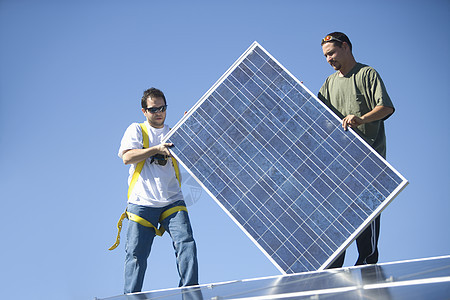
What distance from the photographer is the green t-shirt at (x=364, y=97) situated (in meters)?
6.18

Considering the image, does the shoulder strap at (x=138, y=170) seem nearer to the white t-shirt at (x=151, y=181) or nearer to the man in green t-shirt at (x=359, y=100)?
the white t-shirt at (x=151, y=181)

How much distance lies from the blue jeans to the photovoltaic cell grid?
1.90 feet

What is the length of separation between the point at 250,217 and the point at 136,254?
141 centimetres

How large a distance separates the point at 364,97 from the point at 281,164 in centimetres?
135

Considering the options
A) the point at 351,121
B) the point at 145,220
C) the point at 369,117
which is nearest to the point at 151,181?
the point at 145,220

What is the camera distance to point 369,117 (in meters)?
5.96

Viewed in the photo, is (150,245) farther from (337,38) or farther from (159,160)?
(337,38)

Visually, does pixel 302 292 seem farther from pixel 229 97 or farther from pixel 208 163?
pixel 229 97

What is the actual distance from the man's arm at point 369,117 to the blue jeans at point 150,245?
7.08 ft

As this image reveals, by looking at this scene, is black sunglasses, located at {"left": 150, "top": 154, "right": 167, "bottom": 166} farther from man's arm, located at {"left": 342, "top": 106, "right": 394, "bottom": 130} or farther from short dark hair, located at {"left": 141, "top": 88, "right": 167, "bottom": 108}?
man's arm, located at {"left": 342, "top": 106, "right": 394, "bottom": 130}

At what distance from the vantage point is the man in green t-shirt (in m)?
6.03

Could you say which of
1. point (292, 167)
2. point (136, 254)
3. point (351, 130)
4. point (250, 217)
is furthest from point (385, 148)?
point (136, 254)

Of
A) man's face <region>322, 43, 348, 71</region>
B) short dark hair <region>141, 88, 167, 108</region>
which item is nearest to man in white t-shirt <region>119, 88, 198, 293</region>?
short dark hair <region>141, 88, 167, 108</region>

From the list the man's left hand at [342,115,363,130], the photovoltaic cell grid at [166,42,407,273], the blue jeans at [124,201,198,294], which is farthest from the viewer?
the blue jeans at [124,201,198,294]
